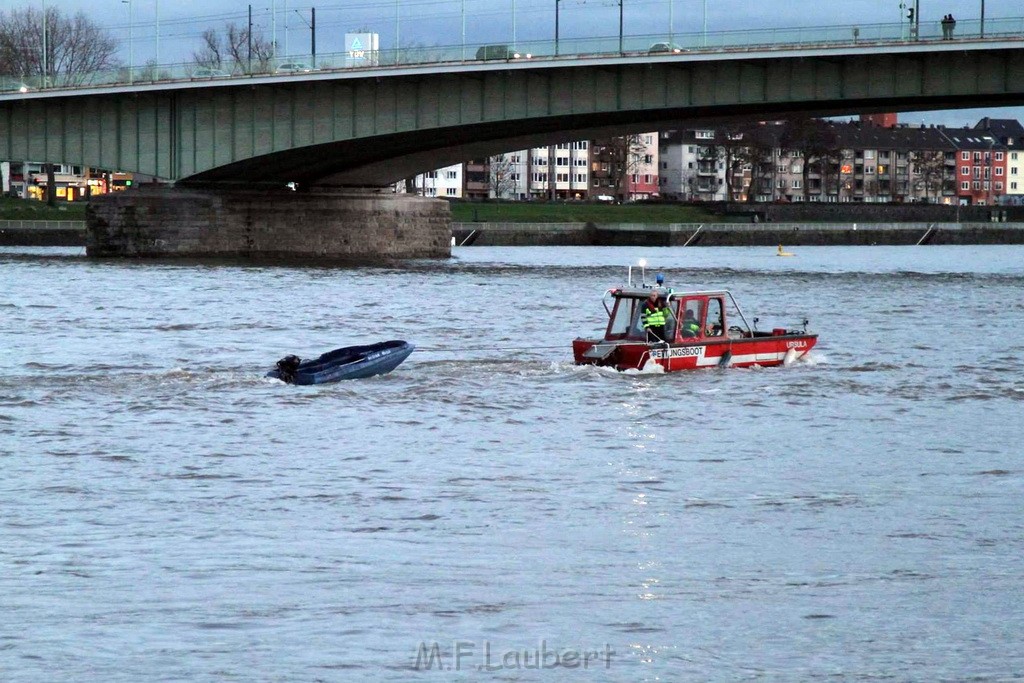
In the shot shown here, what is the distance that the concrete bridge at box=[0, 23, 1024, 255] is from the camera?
58.0 m

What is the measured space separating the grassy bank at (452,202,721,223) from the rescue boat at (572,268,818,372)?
85029 millimetres

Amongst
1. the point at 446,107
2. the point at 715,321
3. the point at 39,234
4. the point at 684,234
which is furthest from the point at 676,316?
the point at 684,234

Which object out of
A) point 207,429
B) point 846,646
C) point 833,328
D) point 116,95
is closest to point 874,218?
point 116,95

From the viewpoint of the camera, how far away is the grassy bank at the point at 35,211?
327 ft

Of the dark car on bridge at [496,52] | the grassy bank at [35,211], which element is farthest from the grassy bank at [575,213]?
the dark car on bridge at [496,52]

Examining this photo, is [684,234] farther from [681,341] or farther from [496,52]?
[681,341]

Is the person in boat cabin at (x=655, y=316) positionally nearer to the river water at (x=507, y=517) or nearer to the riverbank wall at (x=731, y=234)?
the river water at (x=507, y=517)

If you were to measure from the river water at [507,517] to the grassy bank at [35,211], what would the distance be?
220 feet

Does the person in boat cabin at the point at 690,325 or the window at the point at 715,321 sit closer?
the person in boat cabin at the point at 690,325

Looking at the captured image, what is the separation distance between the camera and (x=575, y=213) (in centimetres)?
12375

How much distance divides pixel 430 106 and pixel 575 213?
58695 millimetres

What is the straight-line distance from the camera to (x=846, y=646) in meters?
11.6

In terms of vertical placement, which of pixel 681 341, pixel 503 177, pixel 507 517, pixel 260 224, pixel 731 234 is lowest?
pixel 507 517

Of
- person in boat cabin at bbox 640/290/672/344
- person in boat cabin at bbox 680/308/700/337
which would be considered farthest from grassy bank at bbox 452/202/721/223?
person in boat cabin at bbox 640/290/672/344
